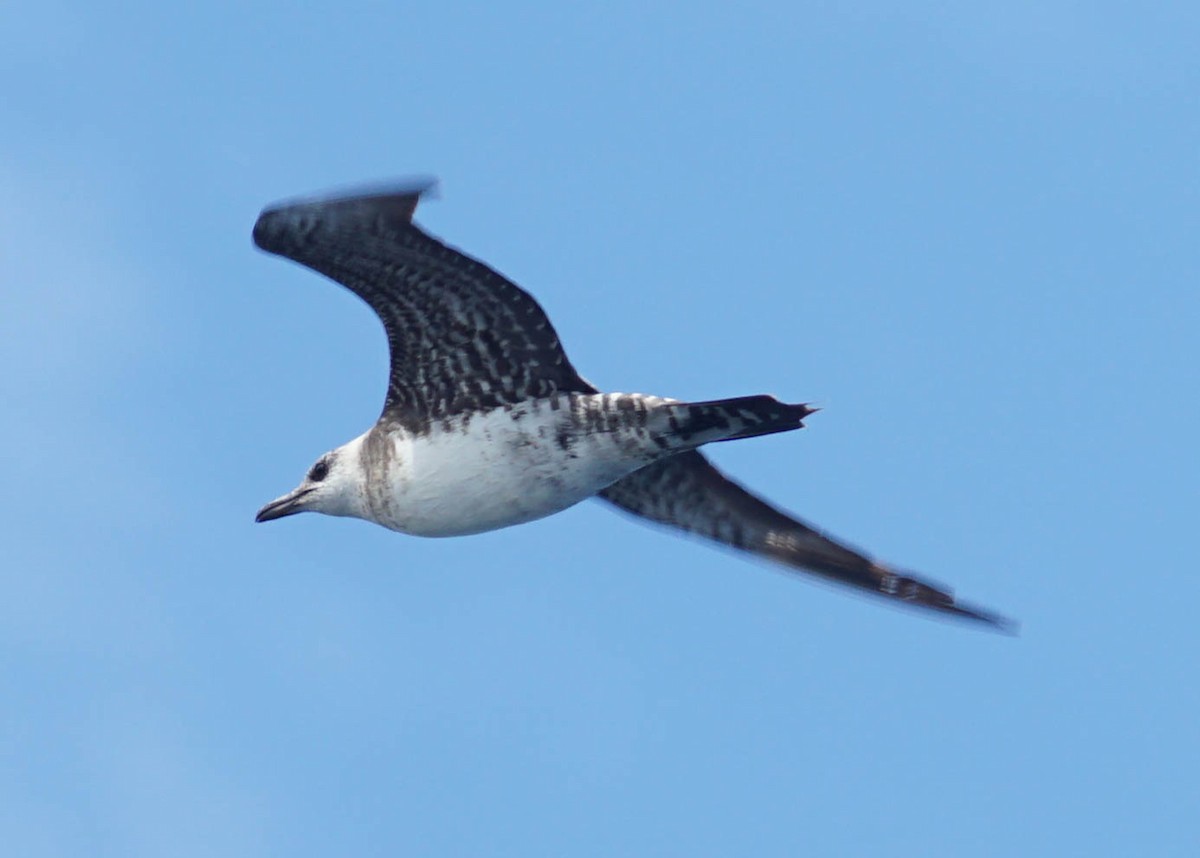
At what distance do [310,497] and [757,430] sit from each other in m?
4.15

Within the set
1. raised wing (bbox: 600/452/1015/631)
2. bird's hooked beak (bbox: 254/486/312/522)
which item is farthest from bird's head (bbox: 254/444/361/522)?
raised wing (bbox: 600/452/1015/631)

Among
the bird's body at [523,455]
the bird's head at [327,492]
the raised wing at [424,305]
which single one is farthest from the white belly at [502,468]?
the bird's head at [327,492]

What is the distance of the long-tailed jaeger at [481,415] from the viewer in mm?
14648

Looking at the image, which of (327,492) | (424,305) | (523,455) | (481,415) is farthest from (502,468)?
(327,492)

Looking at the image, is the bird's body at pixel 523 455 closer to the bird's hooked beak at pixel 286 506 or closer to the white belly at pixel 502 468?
the white belly at pixel 502 468

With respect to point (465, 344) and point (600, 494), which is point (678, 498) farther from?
point (465, 344)

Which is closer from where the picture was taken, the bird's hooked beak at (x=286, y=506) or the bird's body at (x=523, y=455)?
the bird's body at (x=523, y=455)

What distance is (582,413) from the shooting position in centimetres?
1544

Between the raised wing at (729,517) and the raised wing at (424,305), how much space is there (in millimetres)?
1648

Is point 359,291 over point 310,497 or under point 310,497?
over

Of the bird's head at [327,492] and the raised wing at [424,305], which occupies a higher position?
the raised wing at [424,305]

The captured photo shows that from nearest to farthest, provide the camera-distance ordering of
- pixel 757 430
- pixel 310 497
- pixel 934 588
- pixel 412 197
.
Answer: pixel 412 197
pixel 757 430
pixel 934 588
pixel 310 497

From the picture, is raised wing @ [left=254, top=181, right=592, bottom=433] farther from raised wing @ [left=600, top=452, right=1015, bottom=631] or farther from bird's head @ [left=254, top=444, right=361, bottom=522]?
raised wing @ [left=600, top=452, right=1015, bottom=631]

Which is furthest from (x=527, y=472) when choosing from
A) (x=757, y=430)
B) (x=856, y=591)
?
(x=856, y=591)
